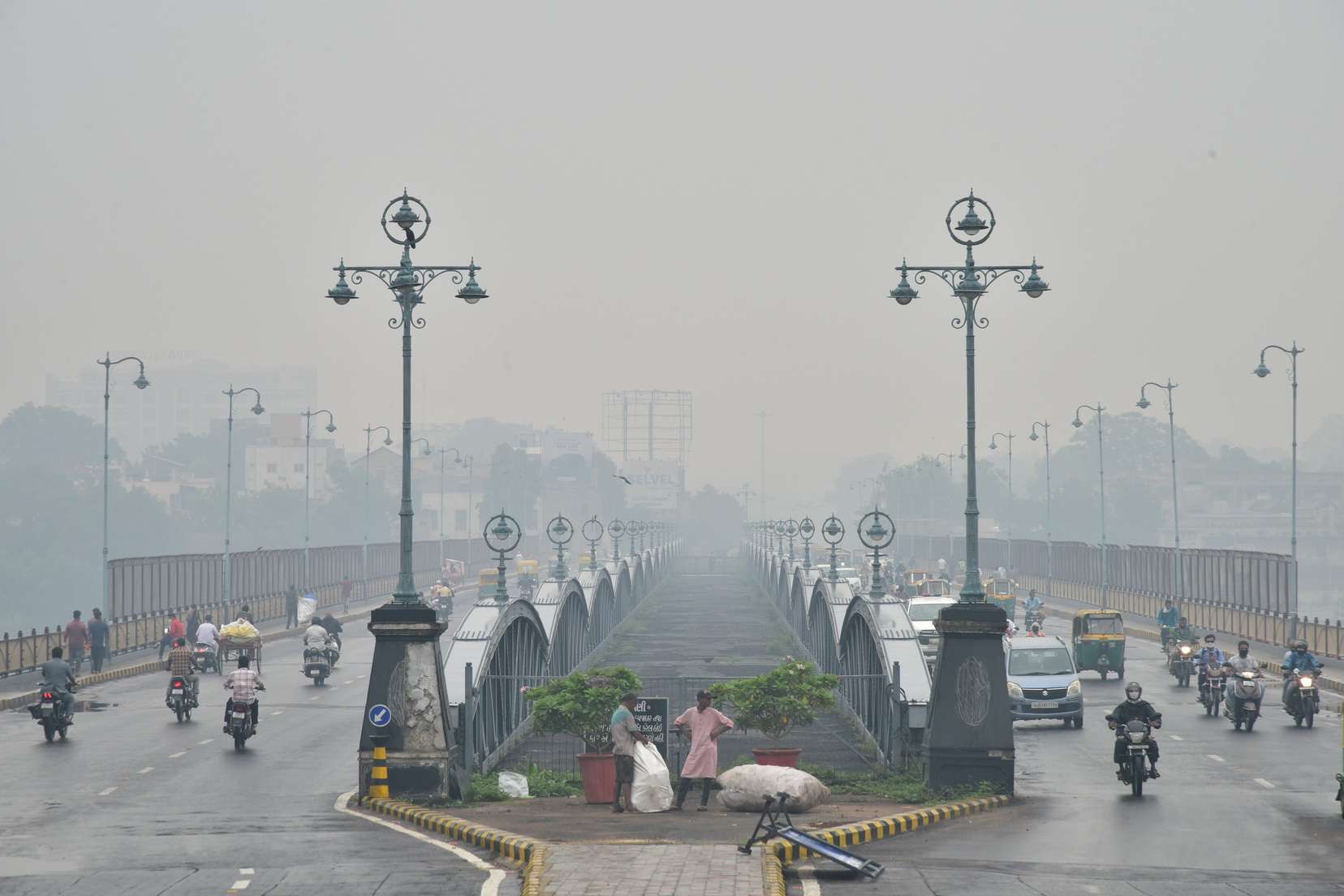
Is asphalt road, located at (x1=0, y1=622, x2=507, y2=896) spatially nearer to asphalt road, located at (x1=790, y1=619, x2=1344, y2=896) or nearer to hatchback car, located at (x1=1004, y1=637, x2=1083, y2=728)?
asphalt road, located at (x1=790, y1=619, x2=1344, y2=896)

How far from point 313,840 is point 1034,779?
474 inches

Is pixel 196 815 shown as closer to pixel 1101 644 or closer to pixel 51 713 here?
pixel 51 713

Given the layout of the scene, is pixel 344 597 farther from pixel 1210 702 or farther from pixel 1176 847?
pixel 1176 847

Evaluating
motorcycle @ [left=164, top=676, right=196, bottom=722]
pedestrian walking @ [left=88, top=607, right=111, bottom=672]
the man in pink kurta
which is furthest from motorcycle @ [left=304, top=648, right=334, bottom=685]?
the man in pink kurta

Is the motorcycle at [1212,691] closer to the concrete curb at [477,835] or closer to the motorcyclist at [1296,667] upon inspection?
the motorcyclist at [1296,667]

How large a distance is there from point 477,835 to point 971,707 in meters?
7.70

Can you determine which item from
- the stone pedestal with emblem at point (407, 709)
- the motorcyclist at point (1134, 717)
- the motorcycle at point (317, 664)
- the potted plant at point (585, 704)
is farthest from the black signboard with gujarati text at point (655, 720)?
the motorcycle at point (317, 664)

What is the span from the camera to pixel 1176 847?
67.8 feet

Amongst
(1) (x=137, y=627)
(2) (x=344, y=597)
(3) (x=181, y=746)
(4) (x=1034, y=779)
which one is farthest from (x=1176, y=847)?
(2) (x=344, y=597)

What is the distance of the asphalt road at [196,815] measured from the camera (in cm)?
1820

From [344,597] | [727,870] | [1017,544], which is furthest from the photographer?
[1017,544]

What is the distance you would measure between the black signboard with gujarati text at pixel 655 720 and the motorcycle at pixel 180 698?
14898 mm

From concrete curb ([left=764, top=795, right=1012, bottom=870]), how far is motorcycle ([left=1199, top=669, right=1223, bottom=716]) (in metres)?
17.2

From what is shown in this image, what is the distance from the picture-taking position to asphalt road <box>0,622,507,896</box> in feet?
59.7
